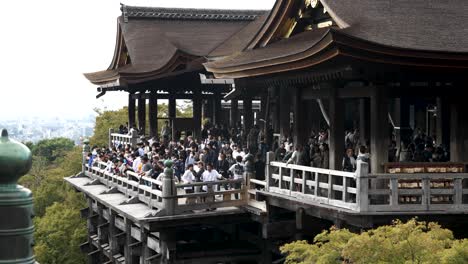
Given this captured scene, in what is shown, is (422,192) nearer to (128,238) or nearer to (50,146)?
(128,238)

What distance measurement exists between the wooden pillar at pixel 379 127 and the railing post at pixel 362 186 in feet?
4.99

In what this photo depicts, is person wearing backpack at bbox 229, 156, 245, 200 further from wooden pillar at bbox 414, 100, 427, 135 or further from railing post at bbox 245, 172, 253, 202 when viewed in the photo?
wooden pillar at bbox 414, 100, 427, 135

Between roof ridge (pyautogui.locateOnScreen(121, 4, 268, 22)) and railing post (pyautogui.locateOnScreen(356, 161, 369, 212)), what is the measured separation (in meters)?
21.9

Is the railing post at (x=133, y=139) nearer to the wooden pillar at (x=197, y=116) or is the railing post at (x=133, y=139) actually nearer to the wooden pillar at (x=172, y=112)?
the wooden pillar at (x=172, y=112)

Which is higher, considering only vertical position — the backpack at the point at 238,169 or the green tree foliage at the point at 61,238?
the backpack at the point at 238,169

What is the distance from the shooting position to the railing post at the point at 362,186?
14.0 m

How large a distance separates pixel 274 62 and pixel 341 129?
2.04 meters

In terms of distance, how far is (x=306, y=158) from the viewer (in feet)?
59.2

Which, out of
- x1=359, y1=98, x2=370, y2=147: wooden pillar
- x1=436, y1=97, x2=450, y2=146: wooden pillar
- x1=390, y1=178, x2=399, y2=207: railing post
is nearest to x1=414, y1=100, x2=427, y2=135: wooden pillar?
x1=436, y1=97, x2=450, y2=146: wooden pillar

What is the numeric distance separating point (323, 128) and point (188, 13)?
491 inches

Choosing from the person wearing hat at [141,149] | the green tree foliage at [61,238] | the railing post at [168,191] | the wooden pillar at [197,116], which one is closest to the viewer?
the railing post at [168,191]

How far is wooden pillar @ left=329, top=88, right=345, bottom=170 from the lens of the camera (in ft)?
56.1

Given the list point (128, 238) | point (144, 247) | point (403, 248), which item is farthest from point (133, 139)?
point (403, 248)

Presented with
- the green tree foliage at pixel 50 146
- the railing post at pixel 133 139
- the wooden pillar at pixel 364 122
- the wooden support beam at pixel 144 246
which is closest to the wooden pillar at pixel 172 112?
the railing post at pixel 133 139
